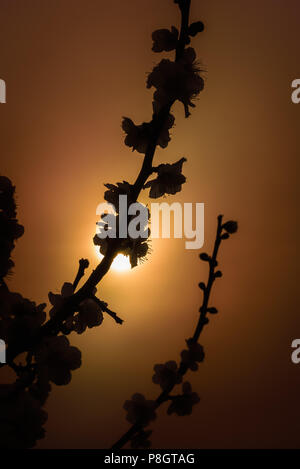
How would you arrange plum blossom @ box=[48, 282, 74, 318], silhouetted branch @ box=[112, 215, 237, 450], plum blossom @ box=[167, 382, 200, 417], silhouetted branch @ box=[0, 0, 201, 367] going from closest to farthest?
silhouetted branch @ box=[0, 0, 201, 367] < plum blossom @ box=[48, 282, 74, 318] < silhouetted branch @ box=[112, 215, 237, 450] < plum blossom @ box=[167, 382, 200, 417]

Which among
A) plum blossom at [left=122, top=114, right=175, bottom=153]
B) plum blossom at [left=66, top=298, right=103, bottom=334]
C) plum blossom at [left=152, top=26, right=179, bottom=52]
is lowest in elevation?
plum blossom at [left=66, top=298, right=103, bottom=334]

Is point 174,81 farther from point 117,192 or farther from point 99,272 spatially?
point 99,272

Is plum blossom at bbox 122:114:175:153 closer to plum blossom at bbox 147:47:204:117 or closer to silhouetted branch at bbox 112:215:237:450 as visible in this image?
plum blossom at bbox 147:47:204:117

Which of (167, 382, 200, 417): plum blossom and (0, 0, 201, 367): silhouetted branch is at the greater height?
(0, 0, 201, 367): silhouetted branch

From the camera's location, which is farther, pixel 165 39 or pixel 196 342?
pixel 196 342

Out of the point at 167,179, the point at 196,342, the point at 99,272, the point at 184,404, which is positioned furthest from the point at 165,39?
the point at 184,404

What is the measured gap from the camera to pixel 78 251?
2.43m

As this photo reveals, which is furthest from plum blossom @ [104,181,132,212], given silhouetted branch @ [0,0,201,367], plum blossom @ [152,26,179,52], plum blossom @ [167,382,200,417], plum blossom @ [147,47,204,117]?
plum blossom @ [167,382,200,417]

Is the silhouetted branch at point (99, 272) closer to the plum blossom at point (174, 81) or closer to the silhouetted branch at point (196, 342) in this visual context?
the plum blossom at point (174, 81)

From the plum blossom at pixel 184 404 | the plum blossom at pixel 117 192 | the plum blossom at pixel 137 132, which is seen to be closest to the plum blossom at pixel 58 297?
the plum blossom at pixel 117 192
